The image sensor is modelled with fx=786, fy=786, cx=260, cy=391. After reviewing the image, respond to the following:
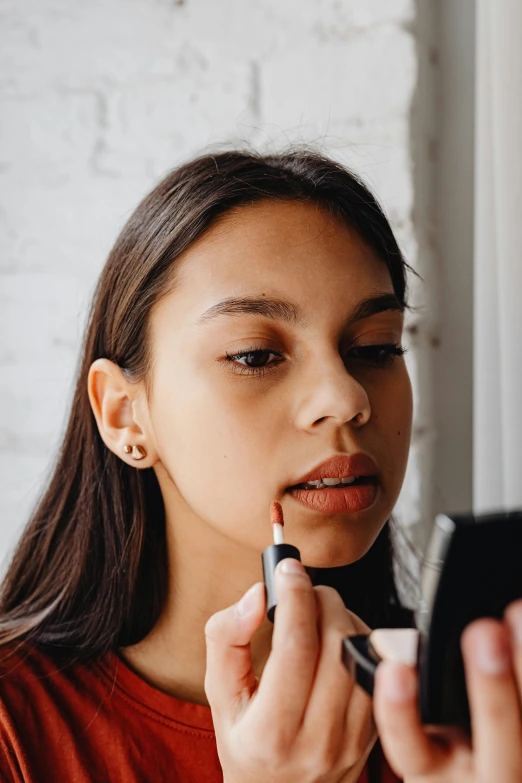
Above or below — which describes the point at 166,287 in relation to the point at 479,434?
Result: above

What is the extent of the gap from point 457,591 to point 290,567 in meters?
Answer: 0.16

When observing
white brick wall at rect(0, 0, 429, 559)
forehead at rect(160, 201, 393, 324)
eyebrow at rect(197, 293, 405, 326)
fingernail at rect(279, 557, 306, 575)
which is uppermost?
white brick wall at rect(0, 0, 429, 559)

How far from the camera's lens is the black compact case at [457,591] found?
0.36 metres

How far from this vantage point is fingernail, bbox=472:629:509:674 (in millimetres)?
389

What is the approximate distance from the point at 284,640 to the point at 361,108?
747 mm

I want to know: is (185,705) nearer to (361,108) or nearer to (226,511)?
(226,511)

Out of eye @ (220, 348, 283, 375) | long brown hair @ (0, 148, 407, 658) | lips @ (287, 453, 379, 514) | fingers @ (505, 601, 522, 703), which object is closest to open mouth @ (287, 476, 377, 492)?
lips @ (287, 453, 379, 514)

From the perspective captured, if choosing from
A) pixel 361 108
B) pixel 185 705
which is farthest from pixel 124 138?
pixel 185 705

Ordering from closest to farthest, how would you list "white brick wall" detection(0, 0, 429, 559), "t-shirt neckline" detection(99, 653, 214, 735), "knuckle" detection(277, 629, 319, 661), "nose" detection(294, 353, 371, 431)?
"knuckle" detection(277, 629, 319, 661)
"nose" detection(294, 353, 371, 431)
"t-shirt neckline" detection(99, 653, 214, 735)
"white brick wall" detection(0, 0, 429, 559)

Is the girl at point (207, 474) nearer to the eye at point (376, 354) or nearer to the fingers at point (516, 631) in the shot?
the eye at point (376, 354)

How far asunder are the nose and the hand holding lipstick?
18 cm

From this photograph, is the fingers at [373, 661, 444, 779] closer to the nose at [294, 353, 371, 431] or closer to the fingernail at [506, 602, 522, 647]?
the fingernail at [506, 602, 522, 647]

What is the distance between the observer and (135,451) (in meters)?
0.84

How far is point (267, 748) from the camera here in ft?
1.70
